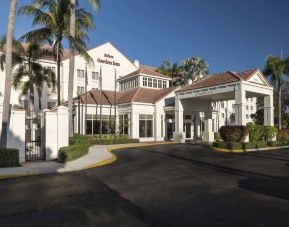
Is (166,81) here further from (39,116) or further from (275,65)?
(39,116)

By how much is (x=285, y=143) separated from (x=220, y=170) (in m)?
17.1

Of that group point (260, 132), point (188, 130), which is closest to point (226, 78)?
point (260, 132)

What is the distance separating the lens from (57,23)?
22641 millimetres

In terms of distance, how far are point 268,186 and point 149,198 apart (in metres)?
4.29

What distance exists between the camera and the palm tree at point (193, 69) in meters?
49.9

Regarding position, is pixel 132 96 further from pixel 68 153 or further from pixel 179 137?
pixel 68 153

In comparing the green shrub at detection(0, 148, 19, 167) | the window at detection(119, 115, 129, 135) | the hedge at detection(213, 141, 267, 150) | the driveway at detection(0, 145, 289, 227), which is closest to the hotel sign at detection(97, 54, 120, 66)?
the window at detection(119, 115, 129, 135)

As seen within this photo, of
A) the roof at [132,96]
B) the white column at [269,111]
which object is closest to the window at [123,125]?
the roof at [132,96]

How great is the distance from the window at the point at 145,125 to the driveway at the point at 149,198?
2006 centimetres

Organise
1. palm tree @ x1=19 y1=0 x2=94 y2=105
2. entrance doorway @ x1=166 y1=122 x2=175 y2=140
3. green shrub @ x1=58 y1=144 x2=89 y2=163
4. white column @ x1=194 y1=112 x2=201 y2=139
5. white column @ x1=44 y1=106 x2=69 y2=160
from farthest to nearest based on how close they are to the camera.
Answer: white column @ x1=194 y1=112 x2=201 y2=139 → entrance doorway @ x1=166 y1=122 x2=175 y2=140 → palm tree @ x1=19 y1=0 x2=94 y2=105 → white column @ x1=44 y1=106 x2=69 y2=160 → green shrub @ x1=58 y1=144 x2=89 y2=163

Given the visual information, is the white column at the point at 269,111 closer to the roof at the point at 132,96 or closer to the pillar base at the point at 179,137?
the pillar base at the point at 179,137

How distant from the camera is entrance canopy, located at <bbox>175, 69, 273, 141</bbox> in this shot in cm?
2398

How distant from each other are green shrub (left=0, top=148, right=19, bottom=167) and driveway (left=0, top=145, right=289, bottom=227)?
273cm

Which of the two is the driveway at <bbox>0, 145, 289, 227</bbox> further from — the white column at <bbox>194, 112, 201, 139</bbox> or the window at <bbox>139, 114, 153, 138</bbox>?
the white column at <bbox>194, 112, 201, 139</bbox>
